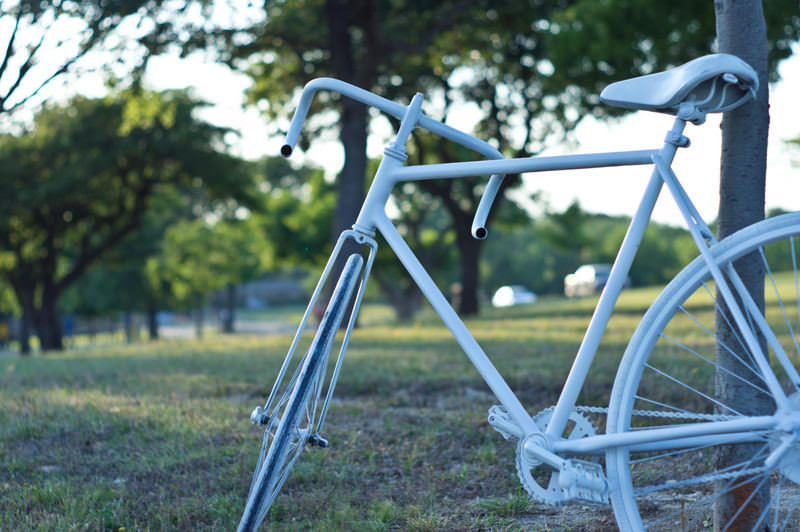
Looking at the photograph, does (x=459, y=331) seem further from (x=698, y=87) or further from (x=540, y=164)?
(x=698, y=87)

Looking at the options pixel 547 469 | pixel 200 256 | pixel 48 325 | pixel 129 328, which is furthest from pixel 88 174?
pixel 129 328

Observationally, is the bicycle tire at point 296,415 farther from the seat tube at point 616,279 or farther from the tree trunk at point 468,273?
the tree trunk at point 468,273

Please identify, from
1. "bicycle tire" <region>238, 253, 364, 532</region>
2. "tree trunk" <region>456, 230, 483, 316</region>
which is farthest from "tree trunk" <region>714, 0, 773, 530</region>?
"tree trunk" <region>456, 230, 483, 316</region>

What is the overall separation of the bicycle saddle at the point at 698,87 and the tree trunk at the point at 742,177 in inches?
18.3

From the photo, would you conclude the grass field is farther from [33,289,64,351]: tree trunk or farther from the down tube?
[33,289,64,351]: tree trunk

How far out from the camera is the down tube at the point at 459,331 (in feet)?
8.27

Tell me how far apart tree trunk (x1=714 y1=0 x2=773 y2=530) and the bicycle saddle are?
464 millimetres

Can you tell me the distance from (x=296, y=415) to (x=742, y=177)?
6.07 ft

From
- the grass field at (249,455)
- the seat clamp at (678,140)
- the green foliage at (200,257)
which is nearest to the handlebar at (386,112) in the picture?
the seat clamp at (678,140)

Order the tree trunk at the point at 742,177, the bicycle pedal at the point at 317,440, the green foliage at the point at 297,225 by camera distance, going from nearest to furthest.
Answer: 1. the bicycle pedal at the point at 317,440
2. the tree trunk at the point at 742,177
3. the green foliage at the point at 297,225

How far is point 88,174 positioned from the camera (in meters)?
20.8

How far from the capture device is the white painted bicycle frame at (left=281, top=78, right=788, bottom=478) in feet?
7.17

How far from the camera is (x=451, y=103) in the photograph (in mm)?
21281

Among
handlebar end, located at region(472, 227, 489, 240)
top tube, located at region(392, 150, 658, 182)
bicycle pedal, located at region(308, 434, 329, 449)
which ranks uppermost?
top tube, located at region(392, 150, 658, 182)
